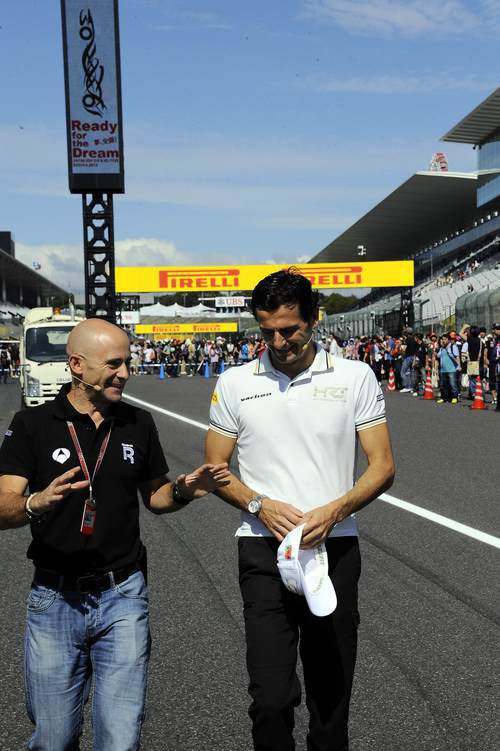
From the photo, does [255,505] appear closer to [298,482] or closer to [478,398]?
[298,482]

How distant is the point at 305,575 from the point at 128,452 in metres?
0.72

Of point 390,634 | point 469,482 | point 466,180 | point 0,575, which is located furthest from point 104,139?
point 466,180

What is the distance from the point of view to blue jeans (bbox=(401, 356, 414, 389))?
26.6m

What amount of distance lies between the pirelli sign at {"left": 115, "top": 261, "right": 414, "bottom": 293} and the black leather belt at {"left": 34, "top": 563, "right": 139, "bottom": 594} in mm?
45709

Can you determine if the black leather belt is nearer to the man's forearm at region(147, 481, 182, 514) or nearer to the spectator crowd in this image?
the man's forearm at region(147, 481, 182, 514)

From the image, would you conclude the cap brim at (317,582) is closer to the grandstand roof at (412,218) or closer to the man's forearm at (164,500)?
the man's forearm at (164,500)

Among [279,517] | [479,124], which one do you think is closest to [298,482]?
[279,517]

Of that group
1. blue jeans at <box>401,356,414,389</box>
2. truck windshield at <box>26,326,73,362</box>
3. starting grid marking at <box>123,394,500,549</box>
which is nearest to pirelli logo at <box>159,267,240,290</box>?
blue jeans at <box>401,356,414,389</box>

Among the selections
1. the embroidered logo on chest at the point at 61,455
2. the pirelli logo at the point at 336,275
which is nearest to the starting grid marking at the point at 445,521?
the embroidered logo on chest at the point at 61,455

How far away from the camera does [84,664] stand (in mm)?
2996

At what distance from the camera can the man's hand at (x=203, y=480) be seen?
121 inches

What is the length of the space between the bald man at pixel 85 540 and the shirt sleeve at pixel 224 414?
0.87ft

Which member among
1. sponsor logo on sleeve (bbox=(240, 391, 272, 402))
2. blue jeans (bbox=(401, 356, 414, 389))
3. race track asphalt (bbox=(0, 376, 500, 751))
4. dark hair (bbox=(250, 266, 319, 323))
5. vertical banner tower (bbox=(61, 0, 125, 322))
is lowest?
race track asphalt (bbox=(0, 376, 500, 751))

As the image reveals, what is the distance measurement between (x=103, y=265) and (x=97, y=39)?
7.04 meters
